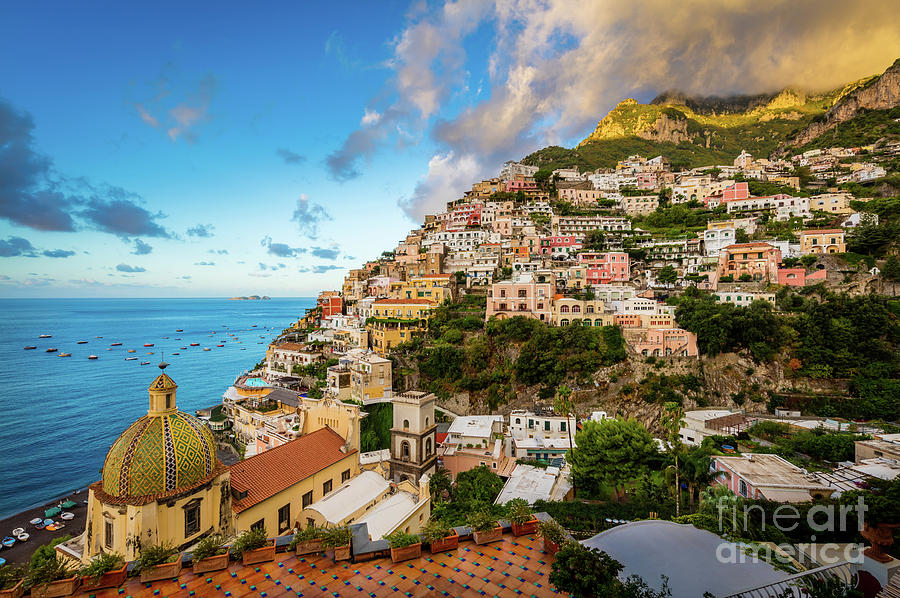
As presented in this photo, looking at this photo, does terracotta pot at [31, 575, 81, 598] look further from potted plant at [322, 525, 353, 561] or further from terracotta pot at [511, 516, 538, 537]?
terracotta pot at [511, 516, 538, 537]

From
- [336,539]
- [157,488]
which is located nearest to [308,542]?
[336,539]

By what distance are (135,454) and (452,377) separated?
3073cm

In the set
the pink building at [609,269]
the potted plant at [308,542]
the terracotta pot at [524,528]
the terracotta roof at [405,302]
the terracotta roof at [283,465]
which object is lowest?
the terracotta roof at [283,465]

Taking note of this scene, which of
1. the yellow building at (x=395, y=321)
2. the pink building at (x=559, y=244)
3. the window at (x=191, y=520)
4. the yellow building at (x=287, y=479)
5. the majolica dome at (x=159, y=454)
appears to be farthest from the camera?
the pink building at (x=559, y=244)

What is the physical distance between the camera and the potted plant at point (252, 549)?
7.06m

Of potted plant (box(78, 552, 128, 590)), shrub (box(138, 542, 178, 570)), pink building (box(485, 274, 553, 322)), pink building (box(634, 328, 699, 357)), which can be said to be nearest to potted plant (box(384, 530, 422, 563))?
shrub (box(138, 542, 178, 570))

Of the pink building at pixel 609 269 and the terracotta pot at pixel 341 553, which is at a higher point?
the pink building at pixel 609 269

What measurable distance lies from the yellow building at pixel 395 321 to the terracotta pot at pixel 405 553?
36306 millimetres

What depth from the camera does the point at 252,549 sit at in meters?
7.15

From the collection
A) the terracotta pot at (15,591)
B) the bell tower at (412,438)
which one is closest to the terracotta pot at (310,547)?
the terracotta pot at (15,591)

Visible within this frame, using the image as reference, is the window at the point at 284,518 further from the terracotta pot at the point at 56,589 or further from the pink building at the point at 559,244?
the pink building at the point at 559,244

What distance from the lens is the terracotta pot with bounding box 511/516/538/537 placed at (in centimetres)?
785

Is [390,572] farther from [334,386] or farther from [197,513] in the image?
[334,386]

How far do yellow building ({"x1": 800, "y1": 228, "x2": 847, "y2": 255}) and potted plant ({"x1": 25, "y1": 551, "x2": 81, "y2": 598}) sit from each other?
194 ft
